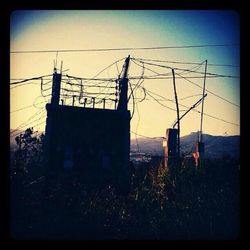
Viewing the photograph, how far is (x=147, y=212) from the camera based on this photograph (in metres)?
6.45

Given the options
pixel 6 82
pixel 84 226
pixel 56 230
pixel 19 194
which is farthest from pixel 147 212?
pixel 6 82

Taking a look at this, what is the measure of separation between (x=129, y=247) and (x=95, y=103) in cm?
547

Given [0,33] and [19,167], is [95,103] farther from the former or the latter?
[0,33]

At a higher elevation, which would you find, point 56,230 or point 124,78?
point 124,78

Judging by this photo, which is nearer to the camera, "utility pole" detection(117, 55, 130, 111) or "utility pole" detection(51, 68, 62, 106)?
"utility pole" detection(51, 68, 62, 106)

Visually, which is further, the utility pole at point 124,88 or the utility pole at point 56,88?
the utility pole at point 124,88

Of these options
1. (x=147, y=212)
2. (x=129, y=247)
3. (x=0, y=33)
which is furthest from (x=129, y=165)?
(x=0, y=33)

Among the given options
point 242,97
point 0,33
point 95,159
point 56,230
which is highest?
point 0,33

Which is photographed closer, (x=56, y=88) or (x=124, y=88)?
(x=56, y=88)

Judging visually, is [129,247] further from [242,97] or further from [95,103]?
[95,103]

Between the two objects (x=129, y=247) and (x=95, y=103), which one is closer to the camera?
(x=129, y=247)

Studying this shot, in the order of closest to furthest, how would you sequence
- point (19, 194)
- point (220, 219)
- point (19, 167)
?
point (220, 219) → point (19, 194) → point (19, 167)

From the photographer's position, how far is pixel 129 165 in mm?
9438
